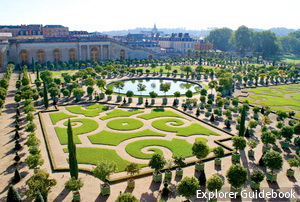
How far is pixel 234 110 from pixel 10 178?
3896cm

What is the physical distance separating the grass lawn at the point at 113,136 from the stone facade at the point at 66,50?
7405 centimetres

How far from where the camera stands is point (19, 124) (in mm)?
44812

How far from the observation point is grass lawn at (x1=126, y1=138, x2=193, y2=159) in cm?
3522

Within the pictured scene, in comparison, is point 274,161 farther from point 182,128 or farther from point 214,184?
point 182,128

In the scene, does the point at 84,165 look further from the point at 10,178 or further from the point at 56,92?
the point at 56,92

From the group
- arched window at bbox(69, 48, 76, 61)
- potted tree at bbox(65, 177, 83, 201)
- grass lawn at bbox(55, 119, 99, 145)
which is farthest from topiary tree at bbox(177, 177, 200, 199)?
arched window at bbox(69, 48, 76, 61)

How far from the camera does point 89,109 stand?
54.8m

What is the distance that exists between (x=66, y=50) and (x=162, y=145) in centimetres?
9366

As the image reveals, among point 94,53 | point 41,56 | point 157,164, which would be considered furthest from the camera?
point 94,53

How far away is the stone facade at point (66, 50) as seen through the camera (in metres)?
105

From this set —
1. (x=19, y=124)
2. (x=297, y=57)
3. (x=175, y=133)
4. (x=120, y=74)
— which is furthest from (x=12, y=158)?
(x=297, y=57)

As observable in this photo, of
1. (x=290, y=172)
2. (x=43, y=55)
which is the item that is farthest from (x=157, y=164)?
(x=43, y=55)

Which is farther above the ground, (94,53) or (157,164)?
(94,53)

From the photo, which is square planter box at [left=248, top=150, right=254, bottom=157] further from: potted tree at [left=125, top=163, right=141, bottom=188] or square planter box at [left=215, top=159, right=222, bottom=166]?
potted tree at [left=125, top=163, right=141, bottom=188]
